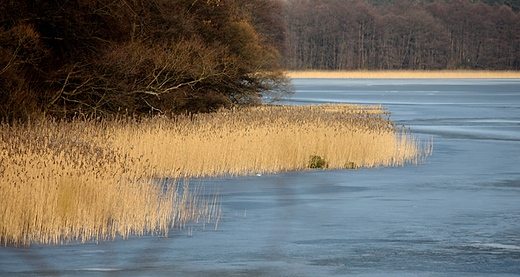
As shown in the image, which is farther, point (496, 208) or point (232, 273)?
point (496, 208)

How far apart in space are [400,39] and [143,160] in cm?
12358

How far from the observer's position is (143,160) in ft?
53.8

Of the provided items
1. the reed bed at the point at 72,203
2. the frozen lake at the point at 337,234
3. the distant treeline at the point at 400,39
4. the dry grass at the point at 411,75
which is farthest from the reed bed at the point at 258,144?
the distant treeline at the point at 400,39

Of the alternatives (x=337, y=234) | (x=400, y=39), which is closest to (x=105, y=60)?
(x=337, y=234)

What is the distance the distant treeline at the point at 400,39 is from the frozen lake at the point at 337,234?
4628 inches

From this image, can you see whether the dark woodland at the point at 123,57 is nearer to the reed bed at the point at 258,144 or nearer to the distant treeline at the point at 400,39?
the reed bed at the point at 258,144

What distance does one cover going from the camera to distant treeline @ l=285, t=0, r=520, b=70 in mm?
133000

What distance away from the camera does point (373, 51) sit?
135625 millimetres

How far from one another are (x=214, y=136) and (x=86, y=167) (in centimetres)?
758

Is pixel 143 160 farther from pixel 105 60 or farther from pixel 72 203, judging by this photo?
pixel 105 60

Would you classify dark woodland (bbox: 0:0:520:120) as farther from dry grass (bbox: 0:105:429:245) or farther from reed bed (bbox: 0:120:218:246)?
reed bed (bbox: 0:120:218:246)

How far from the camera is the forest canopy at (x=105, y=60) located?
803 inches

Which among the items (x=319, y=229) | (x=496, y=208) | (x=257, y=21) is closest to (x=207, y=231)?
(x=319, y=229)

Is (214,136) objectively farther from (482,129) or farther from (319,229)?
(482,129)
